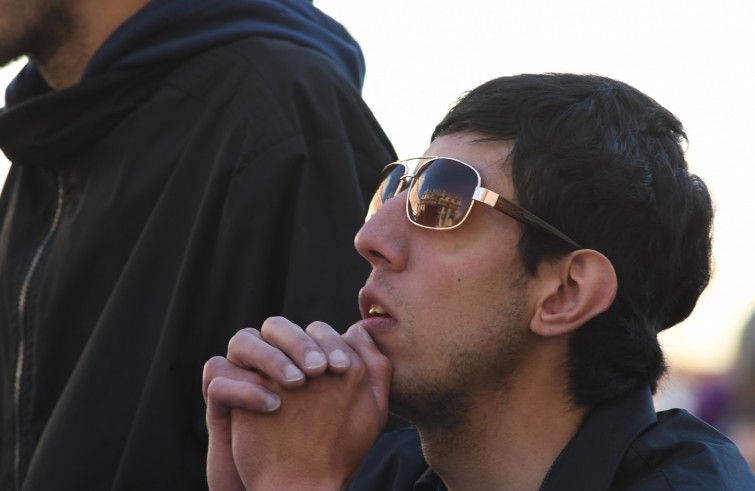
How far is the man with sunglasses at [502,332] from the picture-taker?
2572mm

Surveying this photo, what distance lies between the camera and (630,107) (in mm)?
2811

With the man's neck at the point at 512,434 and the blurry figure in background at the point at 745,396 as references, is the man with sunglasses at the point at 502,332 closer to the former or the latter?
the man's neck at the point at 512,434

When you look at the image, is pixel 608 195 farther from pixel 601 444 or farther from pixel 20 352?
pixel 20 352

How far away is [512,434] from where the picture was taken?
106 inches

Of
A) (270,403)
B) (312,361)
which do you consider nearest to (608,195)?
(312,361)

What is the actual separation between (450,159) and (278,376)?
58 cm

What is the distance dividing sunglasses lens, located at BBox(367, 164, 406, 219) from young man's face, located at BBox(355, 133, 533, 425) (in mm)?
148

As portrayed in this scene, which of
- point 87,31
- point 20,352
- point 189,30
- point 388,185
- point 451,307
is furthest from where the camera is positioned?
point 87,31

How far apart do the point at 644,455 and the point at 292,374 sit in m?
0.70

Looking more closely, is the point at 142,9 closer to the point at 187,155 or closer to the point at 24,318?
the point at 187,155

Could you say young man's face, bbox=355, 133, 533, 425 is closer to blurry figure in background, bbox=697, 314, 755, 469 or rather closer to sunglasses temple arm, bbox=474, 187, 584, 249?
sunglasses temple arm, bbox=474, 187, 584, 249

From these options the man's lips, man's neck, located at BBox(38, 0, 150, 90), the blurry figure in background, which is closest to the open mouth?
the man's lips

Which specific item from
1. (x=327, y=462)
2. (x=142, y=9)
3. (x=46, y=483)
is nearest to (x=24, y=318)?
(x=46, y=483)

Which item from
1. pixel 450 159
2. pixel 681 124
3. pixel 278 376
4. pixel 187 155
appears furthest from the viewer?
pixel 187 155
